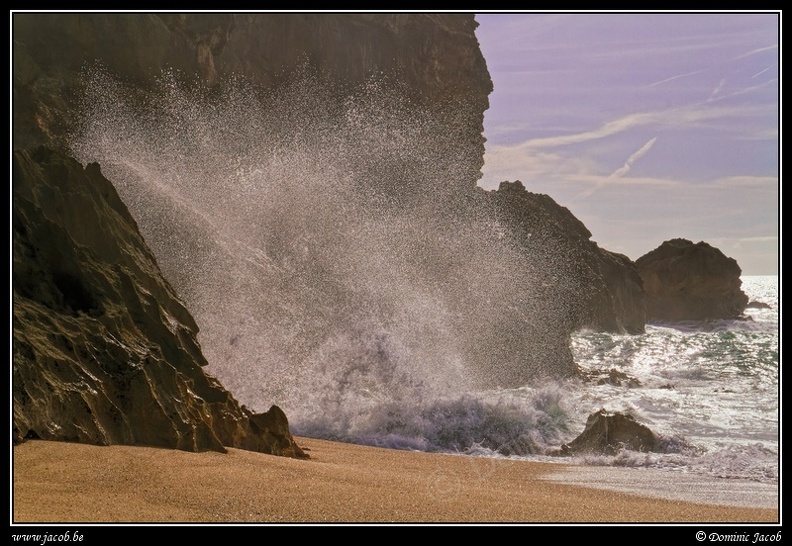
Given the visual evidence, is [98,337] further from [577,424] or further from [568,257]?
[568,257]

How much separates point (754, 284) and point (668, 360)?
61517mm

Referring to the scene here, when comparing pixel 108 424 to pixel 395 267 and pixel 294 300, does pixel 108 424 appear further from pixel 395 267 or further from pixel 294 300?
pixel 395 267

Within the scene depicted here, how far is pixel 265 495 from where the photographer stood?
15.0 ft

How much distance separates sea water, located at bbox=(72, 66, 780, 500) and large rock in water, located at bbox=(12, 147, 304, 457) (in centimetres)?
380

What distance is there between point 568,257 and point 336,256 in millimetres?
15254

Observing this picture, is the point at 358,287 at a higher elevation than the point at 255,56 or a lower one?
lower

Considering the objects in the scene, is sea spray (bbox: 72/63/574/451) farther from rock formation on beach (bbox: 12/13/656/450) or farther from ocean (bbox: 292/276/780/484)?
rock formation on beach (bbox: 12/13/656/450)

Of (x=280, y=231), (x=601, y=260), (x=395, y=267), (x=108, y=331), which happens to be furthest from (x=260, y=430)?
(x=601, y=260)

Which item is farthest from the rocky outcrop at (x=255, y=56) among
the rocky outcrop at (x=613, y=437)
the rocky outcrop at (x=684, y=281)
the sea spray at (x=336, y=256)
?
the rocky outcrop at (x=684, y=281)

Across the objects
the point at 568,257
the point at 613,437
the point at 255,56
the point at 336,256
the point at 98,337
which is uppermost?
the point at 255,56

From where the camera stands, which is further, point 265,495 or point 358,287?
point 358,287

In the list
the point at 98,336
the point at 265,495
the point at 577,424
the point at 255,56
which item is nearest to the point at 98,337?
the point at 98,336

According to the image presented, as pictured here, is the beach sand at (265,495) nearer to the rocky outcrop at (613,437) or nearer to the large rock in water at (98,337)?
the large rock in water at (98,337)

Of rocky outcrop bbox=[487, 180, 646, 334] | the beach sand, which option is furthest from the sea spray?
the beach sand
